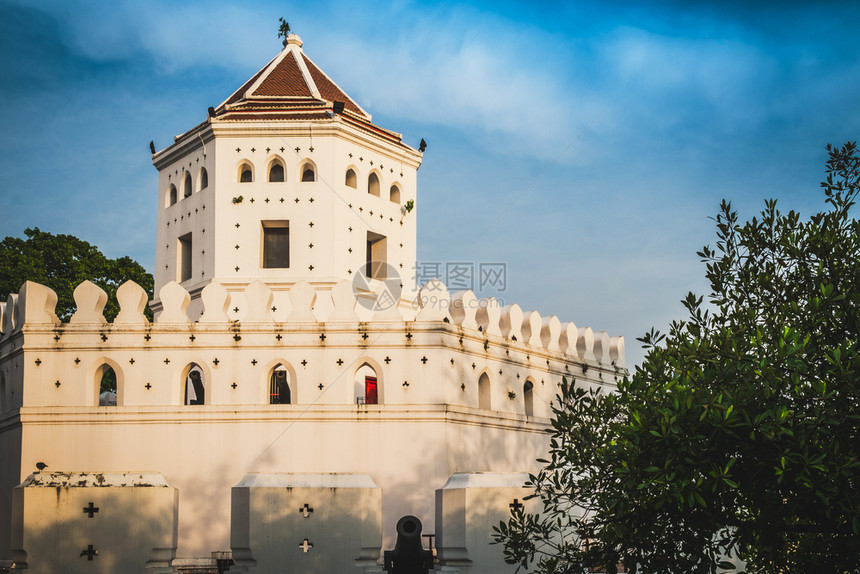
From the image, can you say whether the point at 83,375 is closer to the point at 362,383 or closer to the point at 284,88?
the point at 362,383

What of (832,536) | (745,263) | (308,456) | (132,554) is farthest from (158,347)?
(832,536)

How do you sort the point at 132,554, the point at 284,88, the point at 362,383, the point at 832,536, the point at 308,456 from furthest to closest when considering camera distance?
the point at 284,88 → the point at 362,383 → the point at 308,456 → the point at 132,554 → the point at 832,536

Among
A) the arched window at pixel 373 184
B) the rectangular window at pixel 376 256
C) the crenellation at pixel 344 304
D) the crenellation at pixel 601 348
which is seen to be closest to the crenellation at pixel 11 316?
the crenellation at pixel 344 304

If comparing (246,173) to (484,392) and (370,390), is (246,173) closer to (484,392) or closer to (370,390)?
(370,390)

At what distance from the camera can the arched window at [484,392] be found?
1895 centimetres

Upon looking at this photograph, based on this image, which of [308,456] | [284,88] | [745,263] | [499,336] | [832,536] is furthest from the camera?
[284,88]

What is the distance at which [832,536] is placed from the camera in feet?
33.2

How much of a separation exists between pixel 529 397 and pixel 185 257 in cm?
962

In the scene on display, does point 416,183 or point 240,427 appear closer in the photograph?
point 240,427

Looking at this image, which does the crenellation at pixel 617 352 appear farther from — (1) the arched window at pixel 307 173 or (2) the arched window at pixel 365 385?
(1) the arched window at pixel 307 173

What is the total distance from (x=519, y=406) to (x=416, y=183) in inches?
298

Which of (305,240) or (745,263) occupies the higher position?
(305,240)

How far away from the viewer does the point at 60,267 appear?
3556cm

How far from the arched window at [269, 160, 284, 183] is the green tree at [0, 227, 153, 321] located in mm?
15013
